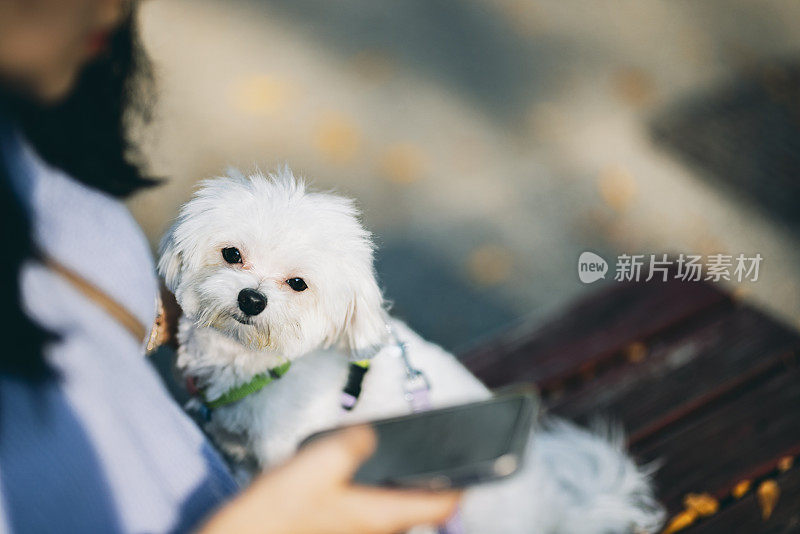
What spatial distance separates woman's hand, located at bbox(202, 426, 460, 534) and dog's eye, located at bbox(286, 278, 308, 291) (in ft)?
1.57

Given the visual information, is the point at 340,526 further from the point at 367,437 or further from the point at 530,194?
the point at 530,194

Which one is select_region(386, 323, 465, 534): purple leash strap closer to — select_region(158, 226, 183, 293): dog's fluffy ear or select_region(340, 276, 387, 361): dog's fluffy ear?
select_region(340, 276, 387, 361): dog's fluffy ear

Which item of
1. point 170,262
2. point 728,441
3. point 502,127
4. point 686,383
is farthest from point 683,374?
point 502,127

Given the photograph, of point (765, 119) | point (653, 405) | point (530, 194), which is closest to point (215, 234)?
point (653, 405)

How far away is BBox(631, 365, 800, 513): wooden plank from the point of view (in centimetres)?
136

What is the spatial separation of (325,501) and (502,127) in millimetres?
2537

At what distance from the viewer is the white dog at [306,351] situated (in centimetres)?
113

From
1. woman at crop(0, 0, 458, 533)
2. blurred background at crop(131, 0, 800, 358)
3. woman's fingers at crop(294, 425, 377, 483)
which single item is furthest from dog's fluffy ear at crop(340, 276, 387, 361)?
blurred background at crop(131, 0, 800, 358)

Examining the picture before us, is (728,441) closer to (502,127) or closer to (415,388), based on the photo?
(415,388)

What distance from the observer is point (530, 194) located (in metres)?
2.70

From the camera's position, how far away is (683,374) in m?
1.52

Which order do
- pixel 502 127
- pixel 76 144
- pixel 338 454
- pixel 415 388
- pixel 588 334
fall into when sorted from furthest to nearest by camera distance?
pixel 502 127
pixel 588 334
pixel 415 388
pixel 76 144
pixel 338 454

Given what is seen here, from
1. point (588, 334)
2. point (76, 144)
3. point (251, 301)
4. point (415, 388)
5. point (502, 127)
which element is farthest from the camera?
point (502, 127)

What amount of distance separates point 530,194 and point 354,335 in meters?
1.70
